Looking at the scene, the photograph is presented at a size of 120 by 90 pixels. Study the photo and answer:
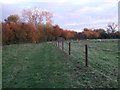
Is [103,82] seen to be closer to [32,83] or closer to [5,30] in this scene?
[32,83]

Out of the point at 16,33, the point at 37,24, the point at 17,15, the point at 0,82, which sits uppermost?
the point at 17,15

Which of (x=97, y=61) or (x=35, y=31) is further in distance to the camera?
(x=35, y=31)

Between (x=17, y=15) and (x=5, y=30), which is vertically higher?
(x=17, y=15)

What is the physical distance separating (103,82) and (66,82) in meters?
1.03

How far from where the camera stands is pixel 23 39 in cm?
3198

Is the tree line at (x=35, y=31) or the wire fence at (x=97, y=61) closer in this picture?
the wire fence at (x=97, y=61)

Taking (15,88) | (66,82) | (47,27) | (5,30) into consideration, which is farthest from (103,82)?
(47,27)

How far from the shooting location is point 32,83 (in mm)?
4098

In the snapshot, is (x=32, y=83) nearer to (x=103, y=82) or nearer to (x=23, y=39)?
(x=103, y=82)

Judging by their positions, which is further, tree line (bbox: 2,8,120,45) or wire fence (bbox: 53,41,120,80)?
tree line (bbox: 2,8,120,45)

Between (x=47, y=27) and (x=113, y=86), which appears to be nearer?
(x=113, y=86)

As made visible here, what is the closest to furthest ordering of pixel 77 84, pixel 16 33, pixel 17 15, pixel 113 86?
pixel 113 86 → pixel 77 84 → pixel 16 33 → pixel 17 15

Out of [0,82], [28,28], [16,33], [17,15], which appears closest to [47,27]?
[17,15]

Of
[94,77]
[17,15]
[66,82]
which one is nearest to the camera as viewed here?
[66,82]
